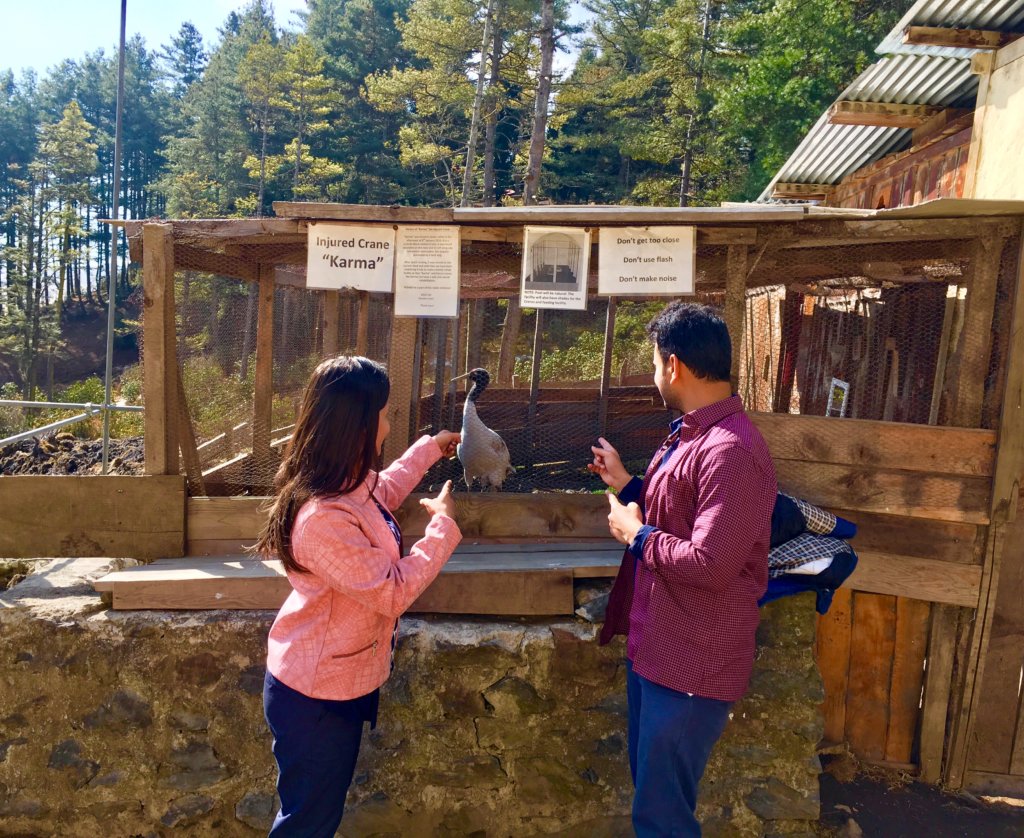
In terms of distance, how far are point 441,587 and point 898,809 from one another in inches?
→ 94.6

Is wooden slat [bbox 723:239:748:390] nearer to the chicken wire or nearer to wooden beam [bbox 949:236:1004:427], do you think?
the chicken wire

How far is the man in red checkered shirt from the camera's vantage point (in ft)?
6.88

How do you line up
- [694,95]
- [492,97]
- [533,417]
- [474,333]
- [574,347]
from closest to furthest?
[474,333] → [533,417] → [574,347] → [492,97] → [694,95]

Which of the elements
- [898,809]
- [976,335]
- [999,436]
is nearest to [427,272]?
[976,335]

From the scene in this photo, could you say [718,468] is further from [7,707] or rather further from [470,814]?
[7,707]

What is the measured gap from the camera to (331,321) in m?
4.20

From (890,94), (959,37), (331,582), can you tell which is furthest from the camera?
(890,94)

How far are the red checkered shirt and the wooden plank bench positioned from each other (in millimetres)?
960

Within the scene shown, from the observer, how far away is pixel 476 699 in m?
3.25

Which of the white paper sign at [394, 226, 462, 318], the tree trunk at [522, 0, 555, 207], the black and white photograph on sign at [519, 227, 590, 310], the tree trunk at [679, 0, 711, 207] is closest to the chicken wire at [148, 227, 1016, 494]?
the white paper sign at [394, 226, 462, 318]

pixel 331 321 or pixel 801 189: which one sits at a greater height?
pixel 801 189

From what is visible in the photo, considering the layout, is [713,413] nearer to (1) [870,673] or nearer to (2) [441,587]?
(2) [441,587]

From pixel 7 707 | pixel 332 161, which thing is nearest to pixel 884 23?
pixel 7 707

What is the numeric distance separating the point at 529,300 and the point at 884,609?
2283mm
